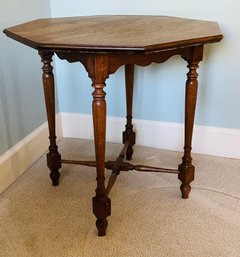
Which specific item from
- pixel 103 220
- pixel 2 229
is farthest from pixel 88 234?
pixel 2 229

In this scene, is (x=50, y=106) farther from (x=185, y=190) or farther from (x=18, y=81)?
(x=185, y=190)

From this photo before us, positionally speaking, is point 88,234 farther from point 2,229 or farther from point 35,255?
point 2,229

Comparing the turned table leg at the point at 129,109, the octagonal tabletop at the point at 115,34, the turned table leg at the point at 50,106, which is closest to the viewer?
the octagonal tabletop at the point at 115,34

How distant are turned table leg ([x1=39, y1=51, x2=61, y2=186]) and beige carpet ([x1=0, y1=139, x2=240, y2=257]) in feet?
0.30

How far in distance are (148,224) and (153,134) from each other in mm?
685

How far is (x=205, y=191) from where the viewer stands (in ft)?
5.13

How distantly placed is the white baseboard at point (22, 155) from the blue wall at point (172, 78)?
0.94ft

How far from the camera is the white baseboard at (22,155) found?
1575 millimetres

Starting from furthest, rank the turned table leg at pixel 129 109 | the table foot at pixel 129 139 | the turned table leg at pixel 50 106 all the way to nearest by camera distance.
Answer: the table foot at pixel 129 139
the turned table leg at pixel 129 109
the turned table leg at pixel 50 106

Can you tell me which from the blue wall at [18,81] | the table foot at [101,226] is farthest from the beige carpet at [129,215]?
the blue wall at [18,81]

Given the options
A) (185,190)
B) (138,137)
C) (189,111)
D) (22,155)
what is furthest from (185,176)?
(22,155)

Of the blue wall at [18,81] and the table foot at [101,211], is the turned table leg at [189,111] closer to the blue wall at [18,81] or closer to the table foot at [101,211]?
the table foot at [101,211]

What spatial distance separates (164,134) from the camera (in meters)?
1.92

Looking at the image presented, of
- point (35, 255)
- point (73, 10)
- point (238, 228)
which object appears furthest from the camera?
point (73, 10)
